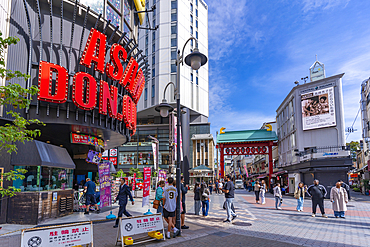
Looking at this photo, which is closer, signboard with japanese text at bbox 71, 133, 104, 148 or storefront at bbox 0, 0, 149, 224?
storefront at bbox 0, 0, 149, 224

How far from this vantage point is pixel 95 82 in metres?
14.1

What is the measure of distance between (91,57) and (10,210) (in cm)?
819

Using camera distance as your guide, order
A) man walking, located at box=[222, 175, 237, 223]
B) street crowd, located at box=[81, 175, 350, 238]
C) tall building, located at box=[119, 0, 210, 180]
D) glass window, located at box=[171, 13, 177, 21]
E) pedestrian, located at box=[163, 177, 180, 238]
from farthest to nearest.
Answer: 1. glass window, located at box=[171, 13, 177, 21]
2. tall building, located at box=[119, 0, 210, 180]
3. man walking, located at box=[222, 175, 237, 223]
4. street crowd, located at box=[81, 175, 350, 238]
5. pedestrian, located at box=[163, 177, 180, 238]

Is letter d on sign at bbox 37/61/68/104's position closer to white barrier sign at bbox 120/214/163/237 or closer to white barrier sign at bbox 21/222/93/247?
white barrier sign at bbox 120/214/163/237

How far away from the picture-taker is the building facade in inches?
982

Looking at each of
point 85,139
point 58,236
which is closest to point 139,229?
point 58,236

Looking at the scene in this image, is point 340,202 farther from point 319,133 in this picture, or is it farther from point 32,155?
point 319,133

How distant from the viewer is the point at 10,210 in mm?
10656

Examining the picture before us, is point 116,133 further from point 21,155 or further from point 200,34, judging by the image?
point 200,34

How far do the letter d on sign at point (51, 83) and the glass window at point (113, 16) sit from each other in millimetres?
5932

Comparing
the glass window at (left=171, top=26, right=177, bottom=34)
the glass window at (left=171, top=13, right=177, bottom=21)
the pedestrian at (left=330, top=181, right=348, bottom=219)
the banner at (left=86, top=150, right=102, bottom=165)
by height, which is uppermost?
the glass window at (left=171, top=13, right=177, bottom=21)

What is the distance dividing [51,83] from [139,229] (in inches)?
342

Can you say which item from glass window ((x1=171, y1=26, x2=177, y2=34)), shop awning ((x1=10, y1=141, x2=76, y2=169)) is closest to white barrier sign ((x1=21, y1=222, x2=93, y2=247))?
shop awning ((x1=10, y1=141, x2=76, y2=169))

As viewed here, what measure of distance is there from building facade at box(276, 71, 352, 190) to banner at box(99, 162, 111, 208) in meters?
20.6
